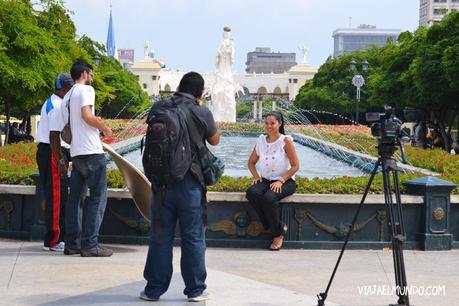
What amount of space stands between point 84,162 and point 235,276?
1.81m

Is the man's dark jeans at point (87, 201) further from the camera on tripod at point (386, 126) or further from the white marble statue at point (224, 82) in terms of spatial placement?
the white marble statue at point (224, 82)

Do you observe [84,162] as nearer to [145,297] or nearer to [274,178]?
[145,297]

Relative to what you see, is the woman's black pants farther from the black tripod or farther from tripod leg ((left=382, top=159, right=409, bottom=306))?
tripod leg ((left=382, top=159, right=409, bottom=306))

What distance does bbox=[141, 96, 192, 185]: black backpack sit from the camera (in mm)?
6102

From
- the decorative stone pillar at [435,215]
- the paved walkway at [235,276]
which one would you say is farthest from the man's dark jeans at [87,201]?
the decorative stone pillar at [435,215]

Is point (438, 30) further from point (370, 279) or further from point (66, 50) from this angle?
point (370, 279)

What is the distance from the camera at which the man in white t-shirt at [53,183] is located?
860 centimetres

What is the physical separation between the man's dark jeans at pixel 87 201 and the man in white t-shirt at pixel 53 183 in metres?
0.34

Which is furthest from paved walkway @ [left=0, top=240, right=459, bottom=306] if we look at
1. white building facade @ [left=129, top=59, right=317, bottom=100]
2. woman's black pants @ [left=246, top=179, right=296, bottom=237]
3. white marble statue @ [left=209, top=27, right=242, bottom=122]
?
white building facade @ [left=129, top=59, right=317, bottom=100]

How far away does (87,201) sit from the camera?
834 cm

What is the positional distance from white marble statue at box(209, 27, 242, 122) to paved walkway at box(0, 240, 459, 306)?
172 feet

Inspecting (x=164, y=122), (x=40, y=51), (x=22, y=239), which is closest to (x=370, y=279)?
(x=164, y=122)

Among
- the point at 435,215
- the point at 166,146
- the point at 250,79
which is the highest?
the point at 250,79

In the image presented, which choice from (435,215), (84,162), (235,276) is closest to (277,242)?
(235,276)
